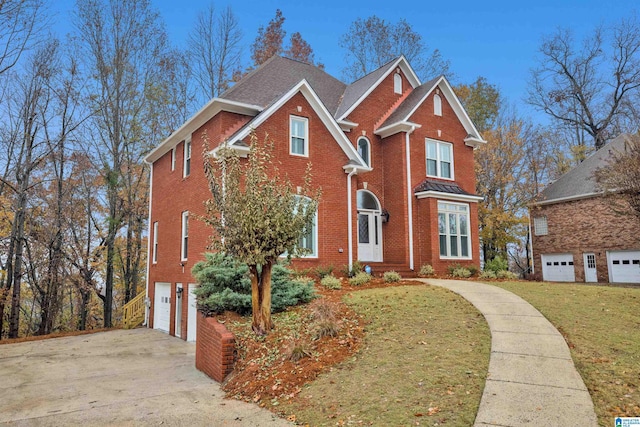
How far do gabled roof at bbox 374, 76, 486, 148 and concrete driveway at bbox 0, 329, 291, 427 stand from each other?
36.7 feet

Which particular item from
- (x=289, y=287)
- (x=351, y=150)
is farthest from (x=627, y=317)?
(x=351, y=150)

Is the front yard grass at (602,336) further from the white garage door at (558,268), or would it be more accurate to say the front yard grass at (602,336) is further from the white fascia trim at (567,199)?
the white garage door at (558,268)

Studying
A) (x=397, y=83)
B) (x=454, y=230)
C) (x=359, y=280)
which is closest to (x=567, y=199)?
(x=454, y=230)

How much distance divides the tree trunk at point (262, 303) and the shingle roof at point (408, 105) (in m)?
11.2

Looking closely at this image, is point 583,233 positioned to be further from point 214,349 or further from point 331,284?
point 214,349

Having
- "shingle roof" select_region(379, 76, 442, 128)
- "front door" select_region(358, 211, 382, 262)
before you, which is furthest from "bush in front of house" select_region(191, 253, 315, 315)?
"shingle roof" select_region(379, 76, 442, 128)

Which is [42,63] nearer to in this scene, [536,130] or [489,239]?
[489,239]

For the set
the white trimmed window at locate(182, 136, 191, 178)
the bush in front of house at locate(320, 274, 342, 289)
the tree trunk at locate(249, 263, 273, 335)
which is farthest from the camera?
the white trimmed window at locate(182, 136, 191, 178)

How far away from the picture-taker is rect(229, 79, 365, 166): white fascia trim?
13618 mm

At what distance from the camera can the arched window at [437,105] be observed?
19.1 meters

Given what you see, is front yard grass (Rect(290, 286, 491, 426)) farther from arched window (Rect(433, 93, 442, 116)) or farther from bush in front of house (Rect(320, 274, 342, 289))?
arched window (Rect(433, 93, 442, 116))

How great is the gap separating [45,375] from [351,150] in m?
11.1

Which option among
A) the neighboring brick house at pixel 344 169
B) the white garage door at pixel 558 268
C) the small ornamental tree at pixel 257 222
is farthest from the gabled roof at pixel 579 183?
the small ornamental tree at pixel 257 222

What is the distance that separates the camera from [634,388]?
512 centimetres
